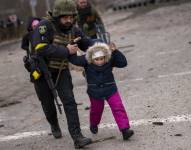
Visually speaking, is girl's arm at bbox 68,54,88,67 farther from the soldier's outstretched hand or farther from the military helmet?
the military helmet

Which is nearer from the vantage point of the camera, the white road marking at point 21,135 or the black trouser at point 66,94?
the black trouser at point 66,94

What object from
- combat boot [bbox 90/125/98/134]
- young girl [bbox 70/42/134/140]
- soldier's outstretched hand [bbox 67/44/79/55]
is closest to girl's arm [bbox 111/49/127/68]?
young girl [bbox 70/42/134/140]

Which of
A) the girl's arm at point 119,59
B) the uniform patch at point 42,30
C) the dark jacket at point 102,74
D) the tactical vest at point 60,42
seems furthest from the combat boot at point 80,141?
the uniform patch at point 42,30

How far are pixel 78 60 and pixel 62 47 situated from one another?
1.07 feet

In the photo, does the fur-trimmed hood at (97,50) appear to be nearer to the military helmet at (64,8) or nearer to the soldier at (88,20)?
the military helmet at (64,8)

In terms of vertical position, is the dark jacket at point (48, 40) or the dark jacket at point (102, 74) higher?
the dark jacket at point (48, 40)

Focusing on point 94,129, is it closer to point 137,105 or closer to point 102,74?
point 102,74

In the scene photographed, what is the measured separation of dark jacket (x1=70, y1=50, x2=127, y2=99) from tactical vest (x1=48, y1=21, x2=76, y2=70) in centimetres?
12

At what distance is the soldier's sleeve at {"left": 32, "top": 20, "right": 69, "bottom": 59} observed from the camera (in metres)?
6.17

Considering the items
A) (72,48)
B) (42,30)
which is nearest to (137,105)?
(72,48)

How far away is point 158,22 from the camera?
22.3 m

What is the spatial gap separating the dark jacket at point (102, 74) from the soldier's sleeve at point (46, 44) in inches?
9.3

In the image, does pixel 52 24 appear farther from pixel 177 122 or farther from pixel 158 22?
pixel 158 22

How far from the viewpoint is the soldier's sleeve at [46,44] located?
6172mm
